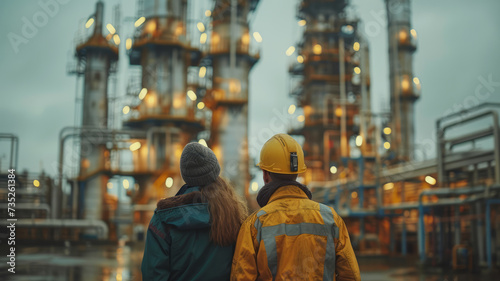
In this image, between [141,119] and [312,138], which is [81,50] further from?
[312,138]

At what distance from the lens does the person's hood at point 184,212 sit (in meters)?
2.89

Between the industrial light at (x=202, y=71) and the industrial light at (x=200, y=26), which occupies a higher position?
the industrial light at (x=200, y=26)

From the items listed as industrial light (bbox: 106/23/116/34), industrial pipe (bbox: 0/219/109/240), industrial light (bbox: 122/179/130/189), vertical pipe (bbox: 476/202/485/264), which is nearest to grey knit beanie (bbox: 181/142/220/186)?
vertical pipe (bbox: 476/202/485/264)

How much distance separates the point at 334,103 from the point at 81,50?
56.5ft

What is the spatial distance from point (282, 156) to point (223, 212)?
20.7 inches

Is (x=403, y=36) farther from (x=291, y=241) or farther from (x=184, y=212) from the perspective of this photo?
(x=184, y=212)

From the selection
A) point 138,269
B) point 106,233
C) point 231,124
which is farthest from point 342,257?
point 231,124

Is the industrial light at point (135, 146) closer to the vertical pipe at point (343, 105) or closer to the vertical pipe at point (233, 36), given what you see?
the vertical pipe at point (233, 36)

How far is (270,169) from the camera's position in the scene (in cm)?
323

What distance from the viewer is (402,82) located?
119 ft

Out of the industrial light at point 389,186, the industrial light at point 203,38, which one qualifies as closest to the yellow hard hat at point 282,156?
the industrial light at point 389,186

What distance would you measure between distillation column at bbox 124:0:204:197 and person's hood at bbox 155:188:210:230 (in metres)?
27.7

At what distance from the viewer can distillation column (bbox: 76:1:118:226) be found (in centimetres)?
3070

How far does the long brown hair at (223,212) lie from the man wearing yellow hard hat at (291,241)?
68 millimetres
